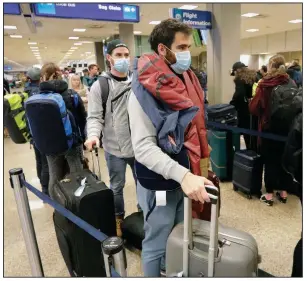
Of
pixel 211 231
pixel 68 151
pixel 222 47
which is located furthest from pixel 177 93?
pixel 222 47

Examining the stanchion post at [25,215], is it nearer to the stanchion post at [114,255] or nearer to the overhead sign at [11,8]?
the stanchion post at [114,255]

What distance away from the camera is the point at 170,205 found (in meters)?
1.48

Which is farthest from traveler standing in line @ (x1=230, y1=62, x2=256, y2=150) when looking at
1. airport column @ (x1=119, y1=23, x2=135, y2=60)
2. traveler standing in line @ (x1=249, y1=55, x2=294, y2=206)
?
airport column @ (x1=119, y1=23, x2=135, y2=60)

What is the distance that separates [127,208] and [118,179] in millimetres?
903

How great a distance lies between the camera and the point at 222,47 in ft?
19.2

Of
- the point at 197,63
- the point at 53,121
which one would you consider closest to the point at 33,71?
the point at 53,121

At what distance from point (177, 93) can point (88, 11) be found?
12.7 ft

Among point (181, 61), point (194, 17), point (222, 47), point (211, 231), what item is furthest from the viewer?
point (222, 47)

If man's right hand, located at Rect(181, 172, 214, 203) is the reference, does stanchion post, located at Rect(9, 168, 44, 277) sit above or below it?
below

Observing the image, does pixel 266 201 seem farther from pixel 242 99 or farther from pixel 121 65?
pixel 121 65

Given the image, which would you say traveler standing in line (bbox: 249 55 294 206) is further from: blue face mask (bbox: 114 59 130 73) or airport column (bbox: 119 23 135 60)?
airport column (bbox: 119 23 135 60)

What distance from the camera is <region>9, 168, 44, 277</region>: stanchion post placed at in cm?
184

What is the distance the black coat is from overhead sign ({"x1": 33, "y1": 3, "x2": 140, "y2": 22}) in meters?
2.39

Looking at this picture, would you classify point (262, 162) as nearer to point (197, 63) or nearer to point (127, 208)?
point (127, 208)
